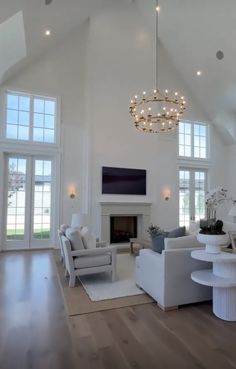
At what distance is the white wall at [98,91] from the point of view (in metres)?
7.43

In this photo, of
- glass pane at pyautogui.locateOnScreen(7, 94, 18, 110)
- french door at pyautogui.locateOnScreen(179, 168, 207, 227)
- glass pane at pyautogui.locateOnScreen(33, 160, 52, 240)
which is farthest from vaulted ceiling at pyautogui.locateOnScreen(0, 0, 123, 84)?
french door at pyautogui.locateOnScreen(179, 168, 207, 227)

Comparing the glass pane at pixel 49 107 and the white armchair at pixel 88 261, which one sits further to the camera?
the glass pane at pixel 49 107

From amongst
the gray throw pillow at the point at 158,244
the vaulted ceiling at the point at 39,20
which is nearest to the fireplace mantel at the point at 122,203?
the gray throw pillow at the point at 158,244

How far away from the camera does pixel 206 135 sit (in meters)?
9.90

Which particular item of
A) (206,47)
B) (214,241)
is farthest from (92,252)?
(206,47)

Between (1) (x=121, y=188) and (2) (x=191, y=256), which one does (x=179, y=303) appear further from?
(1) (x=121, y=188)

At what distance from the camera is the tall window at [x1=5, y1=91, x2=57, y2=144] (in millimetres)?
7189

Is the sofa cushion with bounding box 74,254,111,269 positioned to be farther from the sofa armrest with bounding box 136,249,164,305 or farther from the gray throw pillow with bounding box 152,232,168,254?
the gray throw pillow with bounding box 152,232,168,254

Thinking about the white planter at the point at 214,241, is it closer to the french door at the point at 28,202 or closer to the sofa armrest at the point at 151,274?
the sofa armrest at the point at 151,274

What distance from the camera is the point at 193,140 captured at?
9617 millimetres

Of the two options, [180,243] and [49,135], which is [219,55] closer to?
[49,135]

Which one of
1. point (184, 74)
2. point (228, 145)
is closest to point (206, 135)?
point (228, 145)

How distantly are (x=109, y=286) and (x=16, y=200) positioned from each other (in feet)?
13.9

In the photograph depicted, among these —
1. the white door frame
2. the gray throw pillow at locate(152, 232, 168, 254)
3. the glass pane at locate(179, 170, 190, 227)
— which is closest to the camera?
the gray throw pillow at locate(152, 232, 168, 254)
